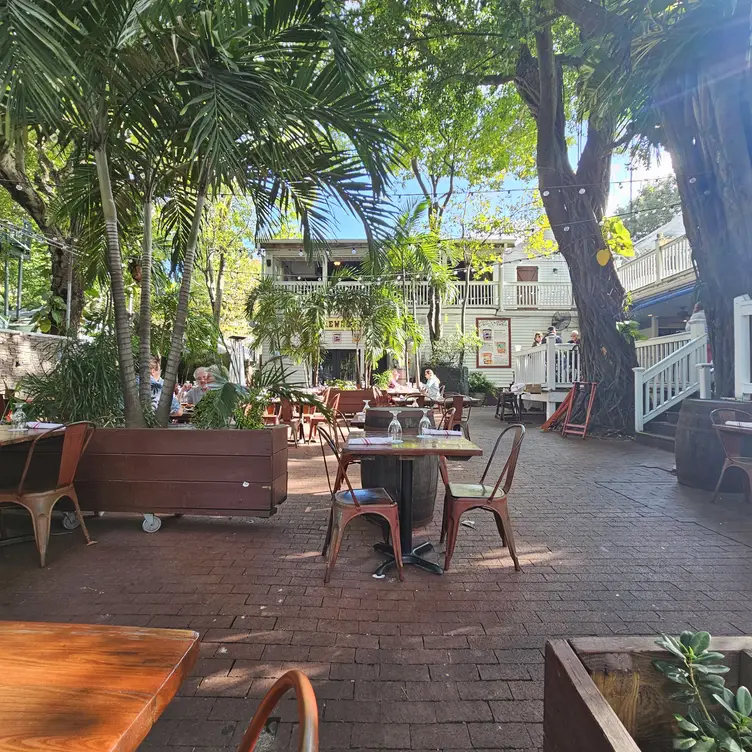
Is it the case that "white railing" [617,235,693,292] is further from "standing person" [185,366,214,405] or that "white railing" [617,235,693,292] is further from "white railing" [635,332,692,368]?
"standing person" [185,366,214,405]

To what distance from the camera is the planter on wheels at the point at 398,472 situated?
4016 millimetres

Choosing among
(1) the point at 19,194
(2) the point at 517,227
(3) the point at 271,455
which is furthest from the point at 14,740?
(2) the point at 517,227

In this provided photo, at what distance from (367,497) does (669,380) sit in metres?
8.00

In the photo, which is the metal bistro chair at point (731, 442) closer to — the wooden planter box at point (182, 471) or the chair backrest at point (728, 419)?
the chair backrest at point (728, 419)

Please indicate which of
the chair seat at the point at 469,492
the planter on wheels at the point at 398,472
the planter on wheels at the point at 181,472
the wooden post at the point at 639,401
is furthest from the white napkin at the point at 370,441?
the wooden post at the point at 639,401

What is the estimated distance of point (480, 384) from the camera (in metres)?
18.9

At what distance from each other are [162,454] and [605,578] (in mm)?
3427

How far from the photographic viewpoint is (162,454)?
3959mm

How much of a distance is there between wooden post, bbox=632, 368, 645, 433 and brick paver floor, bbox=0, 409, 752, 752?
15.4 feet

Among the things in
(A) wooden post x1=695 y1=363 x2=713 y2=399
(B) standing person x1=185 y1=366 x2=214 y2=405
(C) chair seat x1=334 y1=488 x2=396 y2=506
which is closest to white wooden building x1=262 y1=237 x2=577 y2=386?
(B) standing person x1=185 y1=366 x2=214 y2=405

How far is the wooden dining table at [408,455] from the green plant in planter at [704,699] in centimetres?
204

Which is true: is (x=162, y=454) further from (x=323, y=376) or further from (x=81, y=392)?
(x=323, y=376)

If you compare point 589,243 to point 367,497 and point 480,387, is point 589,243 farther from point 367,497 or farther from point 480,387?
point 480,387

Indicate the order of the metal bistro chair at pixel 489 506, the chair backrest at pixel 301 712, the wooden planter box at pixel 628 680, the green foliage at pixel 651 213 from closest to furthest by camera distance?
the chair backrest at pixel 301 712 → the wooden planter box at pixel 628 680 → the metal bistro chair at pixel 489 506 → the green foliage at pixel 651 213
